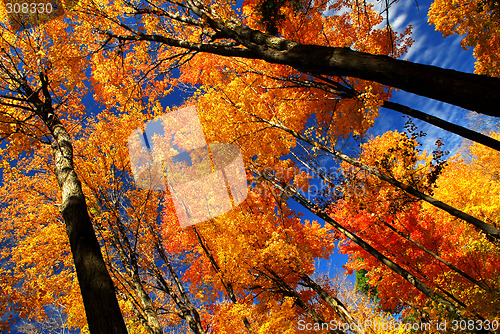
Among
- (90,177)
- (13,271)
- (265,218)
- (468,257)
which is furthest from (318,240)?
(13,271)

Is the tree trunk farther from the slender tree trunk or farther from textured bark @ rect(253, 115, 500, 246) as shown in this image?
textured bark @ rect(253, 115, 500, 246)

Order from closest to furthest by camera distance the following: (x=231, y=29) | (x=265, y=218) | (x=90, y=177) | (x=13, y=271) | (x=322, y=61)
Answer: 1. (x=322, y=61)
2. (x=231, y=29)
3. (x=90, y=177)
4. (x=265, y=218)
5. (x=13, y=271)

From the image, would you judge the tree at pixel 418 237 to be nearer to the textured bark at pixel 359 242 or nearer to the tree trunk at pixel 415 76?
the textured bark at pixel 359 242

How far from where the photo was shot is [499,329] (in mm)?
4746

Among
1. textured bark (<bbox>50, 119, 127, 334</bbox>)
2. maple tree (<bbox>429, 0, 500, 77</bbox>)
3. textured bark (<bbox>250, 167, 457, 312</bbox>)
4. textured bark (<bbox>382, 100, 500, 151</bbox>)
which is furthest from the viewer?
maple tree (<bbox>429, 0, 500, 77</bbox>)

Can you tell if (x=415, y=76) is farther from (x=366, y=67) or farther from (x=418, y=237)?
(x=418, y=237)

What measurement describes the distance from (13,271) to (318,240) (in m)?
12.6

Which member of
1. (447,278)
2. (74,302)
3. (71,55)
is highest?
(71,55)

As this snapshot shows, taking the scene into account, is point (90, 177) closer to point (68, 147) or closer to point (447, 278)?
point (68, 147)

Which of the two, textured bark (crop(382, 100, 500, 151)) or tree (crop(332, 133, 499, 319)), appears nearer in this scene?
textured bark (crop(382, 100, 500, 151))

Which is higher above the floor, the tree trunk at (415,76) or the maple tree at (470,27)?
the maple tree at (470,27)

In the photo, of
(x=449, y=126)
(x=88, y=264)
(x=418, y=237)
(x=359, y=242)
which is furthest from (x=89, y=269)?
(x=418, y=237)

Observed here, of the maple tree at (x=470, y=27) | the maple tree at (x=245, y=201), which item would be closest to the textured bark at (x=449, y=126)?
the maple tree at (x=245, y=201)

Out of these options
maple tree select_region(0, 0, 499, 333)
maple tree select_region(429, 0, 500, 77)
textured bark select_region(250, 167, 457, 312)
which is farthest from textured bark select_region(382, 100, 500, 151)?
maple tree select_region(429, 0, 500, 77)
